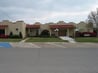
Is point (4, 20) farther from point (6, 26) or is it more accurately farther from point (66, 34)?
point (66, 34)

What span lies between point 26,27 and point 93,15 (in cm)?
1968

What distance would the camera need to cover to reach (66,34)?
62.9 meters

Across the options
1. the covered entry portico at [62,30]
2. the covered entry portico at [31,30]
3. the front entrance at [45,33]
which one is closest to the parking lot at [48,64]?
the front entrance at [45,33]

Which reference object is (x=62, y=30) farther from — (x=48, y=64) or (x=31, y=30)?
(x=48, y=64)

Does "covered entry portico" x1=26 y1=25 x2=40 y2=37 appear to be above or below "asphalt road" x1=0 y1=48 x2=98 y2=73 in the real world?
above

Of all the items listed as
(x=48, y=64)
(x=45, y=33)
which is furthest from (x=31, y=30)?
(x=48, y=64)

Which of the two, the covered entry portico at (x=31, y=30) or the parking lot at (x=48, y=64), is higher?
the covered entry portico at (x=31, y=30)

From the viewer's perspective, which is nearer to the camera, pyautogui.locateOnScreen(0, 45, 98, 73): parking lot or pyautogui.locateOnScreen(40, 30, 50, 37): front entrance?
pyautogui.locateOnScreen(0, 45, 98, 73): parking lot

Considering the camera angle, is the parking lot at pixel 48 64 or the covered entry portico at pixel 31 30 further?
the covered entry portico at pixel 31 30

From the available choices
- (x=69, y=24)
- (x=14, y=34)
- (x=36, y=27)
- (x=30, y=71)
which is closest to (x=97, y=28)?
(x=69, y=24)

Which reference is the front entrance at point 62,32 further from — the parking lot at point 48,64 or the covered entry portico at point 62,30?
the parking lot at point 48,64

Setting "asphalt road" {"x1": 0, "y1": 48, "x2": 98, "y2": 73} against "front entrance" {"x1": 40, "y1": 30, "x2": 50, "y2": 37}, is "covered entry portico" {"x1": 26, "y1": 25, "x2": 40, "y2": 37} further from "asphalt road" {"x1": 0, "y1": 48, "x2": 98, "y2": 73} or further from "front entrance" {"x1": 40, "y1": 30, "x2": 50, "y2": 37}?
"asphalt road" {"x1": 0, "y1": 48, "x2": 98, "y2": 73}

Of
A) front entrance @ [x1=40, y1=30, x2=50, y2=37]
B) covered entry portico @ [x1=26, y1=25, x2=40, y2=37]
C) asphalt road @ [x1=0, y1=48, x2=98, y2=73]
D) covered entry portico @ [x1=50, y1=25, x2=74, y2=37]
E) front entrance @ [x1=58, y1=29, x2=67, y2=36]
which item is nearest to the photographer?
asphalt road @ [x1=0, y1=48, x2=98, y2=73]

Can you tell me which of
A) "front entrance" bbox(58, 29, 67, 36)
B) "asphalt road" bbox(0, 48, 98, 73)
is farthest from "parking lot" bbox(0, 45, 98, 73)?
"front entrance" bbox(58, 29, 67, 36)
